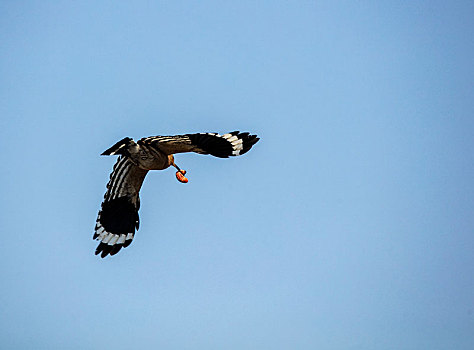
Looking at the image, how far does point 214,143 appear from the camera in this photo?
10594mm

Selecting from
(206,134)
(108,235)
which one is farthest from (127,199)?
(206,134)

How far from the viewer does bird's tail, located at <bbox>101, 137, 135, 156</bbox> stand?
10875 millimetres

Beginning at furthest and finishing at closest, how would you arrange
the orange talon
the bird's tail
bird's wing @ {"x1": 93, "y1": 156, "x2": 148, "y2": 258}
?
1. bird's wing @ {"x1": 93, "y1": 156, "x2": 148, "y2": 258}
2. the orange talon
3. the bird's tail

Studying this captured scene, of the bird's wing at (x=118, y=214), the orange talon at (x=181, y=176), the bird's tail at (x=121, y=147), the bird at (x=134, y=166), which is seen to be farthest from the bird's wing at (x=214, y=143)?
the bird's wing at (x=118, y=214)

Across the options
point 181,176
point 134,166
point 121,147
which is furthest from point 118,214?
point 121,147

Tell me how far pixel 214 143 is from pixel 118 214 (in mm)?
3004

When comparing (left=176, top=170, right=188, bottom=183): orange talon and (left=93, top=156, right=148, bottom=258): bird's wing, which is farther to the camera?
(left=93, top=156, right=148, bottom=258): bird's wing

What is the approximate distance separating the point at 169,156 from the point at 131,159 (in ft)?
2.02

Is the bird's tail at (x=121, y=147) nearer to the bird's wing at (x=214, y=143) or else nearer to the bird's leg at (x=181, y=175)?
the bird's wing at (x=214, y=143)

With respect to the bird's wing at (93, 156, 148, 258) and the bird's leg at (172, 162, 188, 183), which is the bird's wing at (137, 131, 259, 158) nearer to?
the bird's leg at (172, 162, 188, 183)

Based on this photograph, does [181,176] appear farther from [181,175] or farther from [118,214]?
[118,214]

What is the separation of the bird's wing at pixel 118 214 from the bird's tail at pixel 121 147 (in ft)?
3.75

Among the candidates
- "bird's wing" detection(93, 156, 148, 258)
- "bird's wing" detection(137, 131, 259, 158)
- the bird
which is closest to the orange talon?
the bird

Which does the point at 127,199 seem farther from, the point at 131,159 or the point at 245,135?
the point at 245,135
